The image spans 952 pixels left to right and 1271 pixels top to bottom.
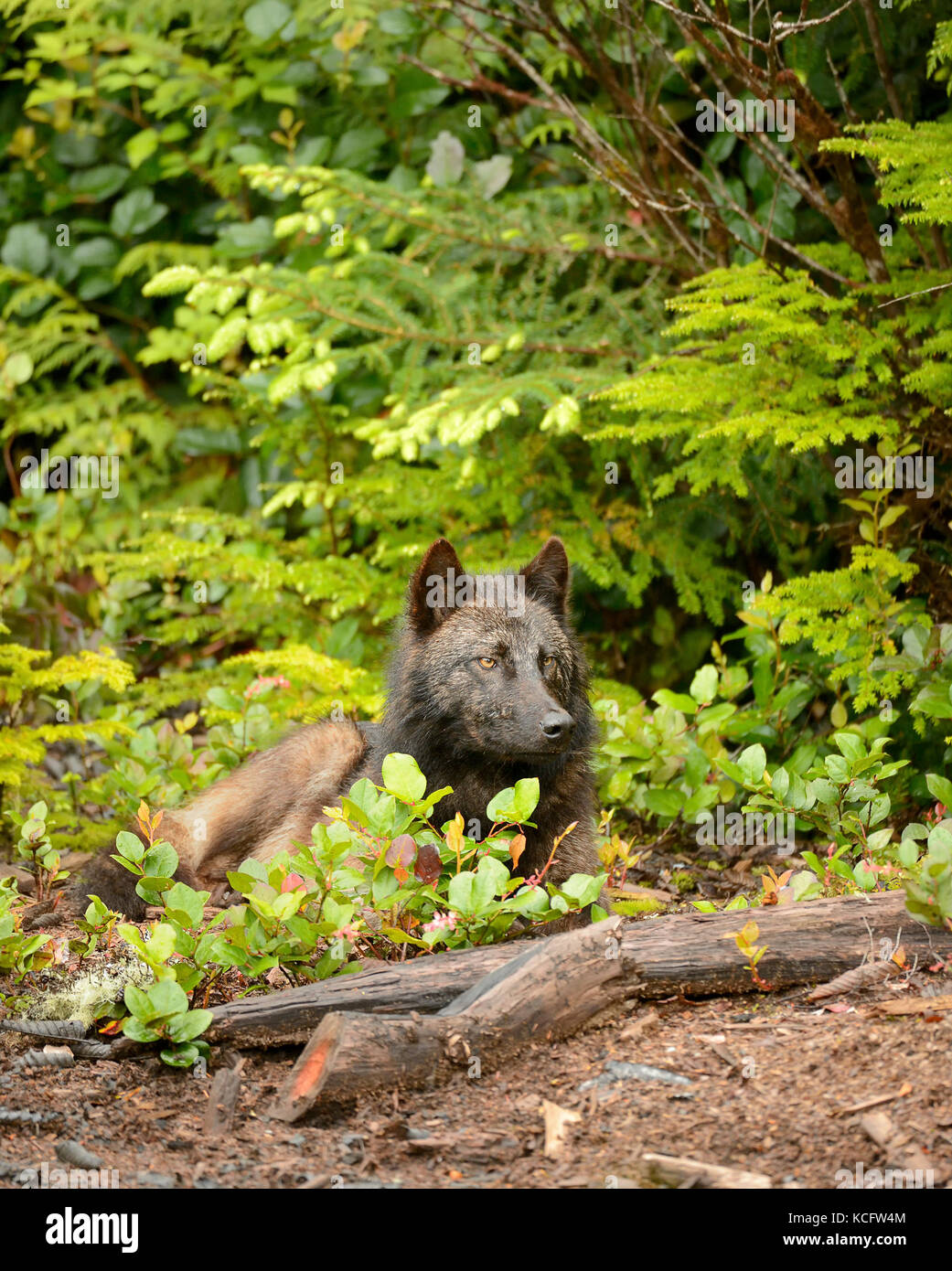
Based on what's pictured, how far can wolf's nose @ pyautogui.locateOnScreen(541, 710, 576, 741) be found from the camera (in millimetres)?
4465

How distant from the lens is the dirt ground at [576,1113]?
2689 mm

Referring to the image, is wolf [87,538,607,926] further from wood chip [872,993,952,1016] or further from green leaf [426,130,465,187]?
green leaf [426,130,465,187]

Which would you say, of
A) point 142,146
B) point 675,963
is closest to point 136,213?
point 142,146

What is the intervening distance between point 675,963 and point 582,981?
0.32 metres

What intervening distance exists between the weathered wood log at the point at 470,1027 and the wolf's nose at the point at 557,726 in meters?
1.22

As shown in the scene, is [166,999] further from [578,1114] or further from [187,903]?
[578,1114]

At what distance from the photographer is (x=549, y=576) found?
17.1 ft

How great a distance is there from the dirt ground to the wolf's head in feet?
5.06

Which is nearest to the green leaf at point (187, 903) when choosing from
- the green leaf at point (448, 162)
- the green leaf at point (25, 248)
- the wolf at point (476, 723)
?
the wolf at point (476, 723)

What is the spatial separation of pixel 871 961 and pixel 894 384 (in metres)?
3.32

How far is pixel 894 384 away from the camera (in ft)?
19.1
